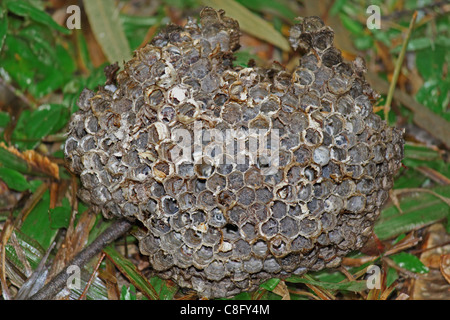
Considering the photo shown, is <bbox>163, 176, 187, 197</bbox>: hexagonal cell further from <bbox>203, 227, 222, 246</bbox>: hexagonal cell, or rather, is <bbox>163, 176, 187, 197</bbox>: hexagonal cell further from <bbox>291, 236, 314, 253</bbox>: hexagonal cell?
<bbox>291, 236, 314, 253</bbox>: hexagonal cell

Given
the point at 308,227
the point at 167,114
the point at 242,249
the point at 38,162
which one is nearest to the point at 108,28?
the point at 38,162

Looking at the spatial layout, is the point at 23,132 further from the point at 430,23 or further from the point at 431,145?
the point at 430,23

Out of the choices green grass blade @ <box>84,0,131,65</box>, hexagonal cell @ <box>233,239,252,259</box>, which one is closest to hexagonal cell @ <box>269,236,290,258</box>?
hexagonal cell @ <box>233,239,252,259</box>

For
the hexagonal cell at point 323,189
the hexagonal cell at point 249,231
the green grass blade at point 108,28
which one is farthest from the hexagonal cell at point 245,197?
the green grass blade at point 108,28

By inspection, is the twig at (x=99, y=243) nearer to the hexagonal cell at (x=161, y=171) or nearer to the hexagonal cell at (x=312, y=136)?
the hexagonal cell at (x=161, y=171)

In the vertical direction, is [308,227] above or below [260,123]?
below

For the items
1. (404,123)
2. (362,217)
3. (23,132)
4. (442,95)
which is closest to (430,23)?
(442,95)

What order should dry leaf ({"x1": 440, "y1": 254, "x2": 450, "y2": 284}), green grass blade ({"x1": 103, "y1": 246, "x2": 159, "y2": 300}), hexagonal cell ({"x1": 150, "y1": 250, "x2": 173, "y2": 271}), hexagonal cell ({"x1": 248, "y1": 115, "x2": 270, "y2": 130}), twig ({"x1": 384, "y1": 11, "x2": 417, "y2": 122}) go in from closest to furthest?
1. hexagonal cell ({"x1": 248, "y1": 115, "x2": 270, "y2": 130})
2. hexagonal cell ({"x1": 150, "y1": 250, "x2": 173, "y2": 271})
3. green grass blade ({"x1": 103, "y1": 246, "x2": 159, "y2": 300})
4. dry leaf ({"x1": 440, "y1": 254, "x2": 450, "y2": 284})
5. twig ({"x1": 384, "y1": 11, "x2": 417, "y2": 122})

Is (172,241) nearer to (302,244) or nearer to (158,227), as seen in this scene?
→ (158,227)

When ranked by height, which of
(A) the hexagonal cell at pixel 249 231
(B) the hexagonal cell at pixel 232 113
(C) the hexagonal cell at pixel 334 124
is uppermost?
(B) the hexagonal cell at pixel 232 113
